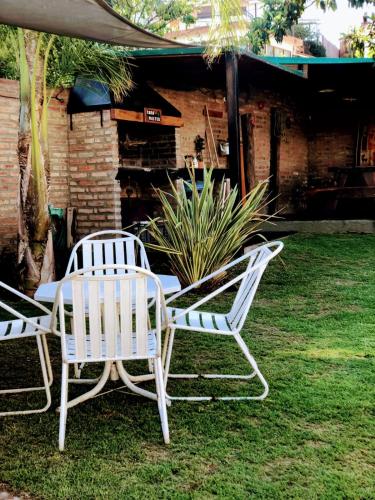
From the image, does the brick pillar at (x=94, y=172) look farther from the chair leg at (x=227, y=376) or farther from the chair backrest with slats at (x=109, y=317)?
the chair backrest with slats at (x=109, y=317)

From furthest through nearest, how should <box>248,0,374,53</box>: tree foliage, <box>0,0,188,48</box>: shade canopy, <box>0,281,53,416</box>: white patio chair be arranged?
<box>248,0,374,53</box>: tree foliage, <box>0,0,188,48</box>: shade canopy, <box>0,281,53,416</box>: white patio chair

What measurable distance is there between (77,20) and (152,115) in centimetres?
446

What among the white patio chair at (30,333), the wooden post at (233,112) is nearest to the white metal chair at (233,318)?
the white patio chair at (30,333)

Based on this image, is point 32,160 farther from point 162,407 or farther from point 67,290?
point 162,407

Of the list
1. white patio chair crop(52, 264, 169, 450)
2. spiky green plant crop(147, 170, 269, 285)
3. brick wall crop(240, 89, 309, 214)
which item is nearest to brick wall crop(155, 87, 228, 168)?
brick wall crop(240, 89, 309, 214)

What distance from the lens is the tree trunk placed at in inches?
221

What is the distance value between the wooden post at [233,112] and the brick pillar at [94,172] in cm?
160

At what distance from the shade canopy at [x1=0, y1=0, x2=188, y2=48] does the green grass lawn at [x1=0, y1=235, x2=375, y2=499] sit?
227 cm

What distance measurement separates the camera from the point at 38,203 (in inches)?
224

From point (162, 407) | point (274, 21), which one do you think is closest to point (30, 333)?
point (162, 407)

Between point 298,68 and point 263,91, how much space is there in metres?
1.92

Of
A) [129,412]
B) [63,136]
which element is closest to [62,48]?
[63,136]

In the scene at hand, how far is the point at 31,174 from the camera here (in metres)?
5.66

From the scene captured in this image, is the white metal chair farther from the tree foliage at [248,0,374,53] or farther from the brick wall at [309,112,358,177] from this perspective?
the brick wall at [309,112,358,177]
